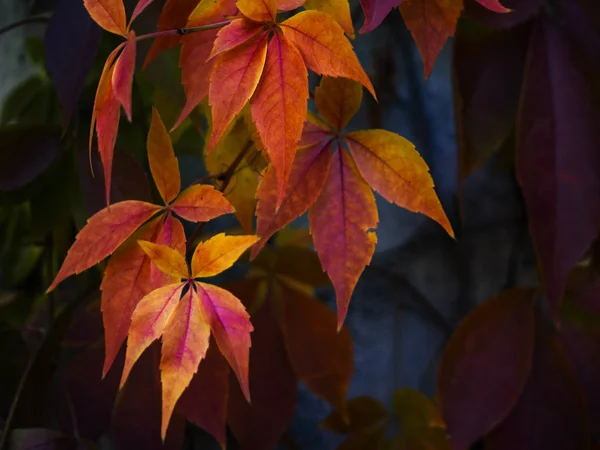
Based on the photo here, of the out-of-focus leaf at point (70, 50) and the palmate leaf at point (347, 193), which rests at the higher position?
the out-of-focus leaf at point (70, 50)

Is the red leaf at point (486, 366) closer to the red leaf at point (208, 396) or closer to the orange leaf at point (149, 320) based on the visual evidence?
the red leaf at point (208, 396)

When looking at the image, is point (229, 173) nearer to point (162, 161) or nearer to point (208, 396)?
point (162, 161)

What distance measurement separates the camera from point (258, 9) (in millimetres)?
296

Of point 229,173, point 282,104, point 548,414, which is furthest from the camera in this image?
point 548,414

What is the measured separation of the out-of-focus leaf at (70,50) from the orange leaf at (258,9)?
0.19 meters

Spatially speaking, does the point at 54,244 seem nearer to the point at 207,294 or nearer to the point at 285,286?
the point at 285,286

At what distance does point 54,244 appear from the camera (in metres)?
0.64

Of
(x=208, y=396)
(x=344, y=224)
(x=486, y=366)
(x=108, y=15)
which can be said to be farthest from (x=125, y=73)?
(x=486, y=366)

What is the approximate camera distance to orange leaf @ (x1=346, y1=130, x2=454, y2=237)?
341mm

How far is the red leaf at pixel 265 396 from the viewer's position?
0.52 metres

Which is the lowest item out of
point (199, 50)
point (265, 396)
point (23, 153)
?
point (265, 396)

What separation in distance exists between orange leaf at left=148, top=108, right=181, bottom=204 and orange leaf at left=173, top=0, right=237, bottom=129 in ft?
0.09

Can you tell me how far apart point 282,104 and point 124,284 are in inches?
5.9

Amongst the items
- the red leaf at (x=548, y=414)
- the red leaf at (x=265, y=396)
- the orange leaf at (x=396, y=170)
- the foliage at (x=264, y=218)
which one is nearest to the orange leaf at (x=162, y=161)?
the foliage at (x=264, y=218)
